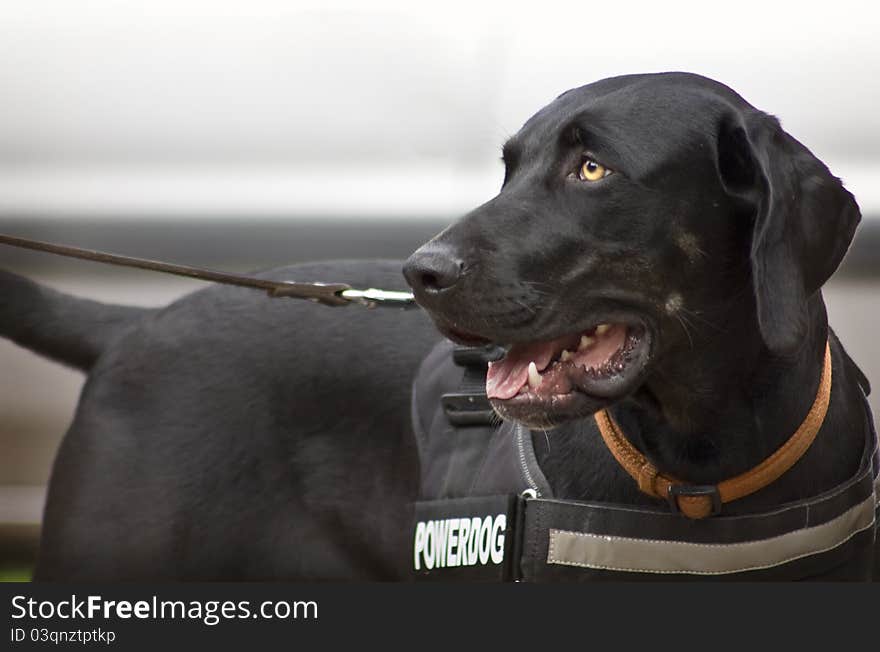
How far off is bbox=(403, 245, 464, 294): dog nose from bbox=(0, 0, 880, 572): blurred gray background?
39.5 inches

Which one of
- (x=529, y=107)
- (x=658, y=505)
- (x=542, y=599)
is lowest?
(x=542, y=599)

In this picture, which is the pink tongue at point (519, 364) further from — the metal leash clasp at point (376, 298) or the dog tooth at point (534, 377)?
the metal leash clasp at point (376, 298)

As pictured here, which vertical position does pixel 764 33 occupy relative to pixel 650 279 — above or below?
above

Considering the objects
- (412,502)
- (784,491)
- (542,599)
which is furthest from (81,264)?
(784,491)

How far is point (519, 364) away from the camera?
249 centimetres

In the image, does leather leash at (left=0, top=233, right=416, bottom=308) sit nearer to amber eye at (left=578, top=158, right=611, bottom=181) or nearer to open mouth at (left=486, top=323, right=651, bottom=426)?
open mouth at (left=486, top=323, right=651, bottom=426)

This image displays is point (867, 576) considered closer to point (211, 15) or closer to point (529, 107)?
point (529, 107)

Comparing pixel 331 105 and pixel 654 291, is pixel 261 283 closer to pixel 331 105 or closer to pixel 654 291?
pixel 331 105

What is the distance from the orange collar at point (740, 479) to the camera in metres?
2.46

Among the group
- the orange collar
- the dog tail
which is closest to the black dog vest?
the orange collar

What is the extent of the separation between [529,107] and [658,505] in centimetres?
114

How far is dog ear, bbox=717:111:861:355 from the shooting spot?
2.33 meters

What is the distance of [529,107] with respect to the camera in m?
3.25

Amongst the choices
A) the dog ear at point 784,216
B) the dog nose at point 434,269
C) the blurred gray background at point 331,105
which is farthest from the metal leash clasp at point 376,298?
the dog ear at point 784,216
